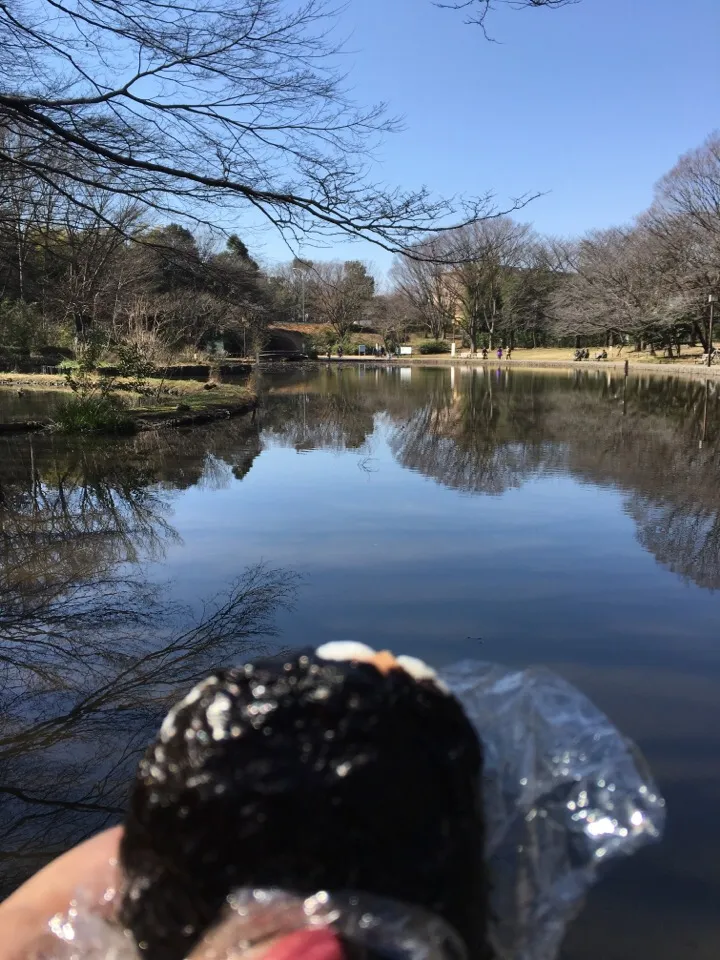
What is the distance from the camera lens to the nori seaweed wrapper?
57cm

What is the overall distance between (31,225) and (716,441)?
12.2 metres

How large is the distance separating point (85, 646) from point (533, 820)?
4.41 m

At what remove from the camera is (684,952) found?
7.96ft

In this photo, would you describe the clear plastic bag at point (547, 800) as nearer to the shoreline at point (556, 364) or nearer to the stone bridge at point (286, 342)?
the shoreline at point (556, 364)

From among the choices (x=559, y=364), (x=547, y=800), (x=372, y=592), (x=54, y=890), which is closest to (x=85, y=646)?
(x=372, y=592)

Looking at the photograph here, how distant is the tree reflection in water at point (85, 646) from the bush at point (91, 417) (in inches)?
219

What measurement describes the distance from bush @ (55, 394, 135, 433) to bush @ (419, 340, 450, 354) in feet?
168

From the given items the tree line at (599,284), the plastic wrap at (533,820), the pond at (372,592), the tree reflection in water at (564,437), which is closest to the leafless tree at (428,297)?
the tree line at (599,284)

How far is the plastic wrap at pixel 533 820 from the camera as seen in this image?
24.3 inches

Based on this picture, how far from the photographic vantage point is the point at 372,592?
572 centimetres

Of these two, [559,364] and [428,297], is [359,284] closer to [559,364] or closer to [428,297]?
[559,364]

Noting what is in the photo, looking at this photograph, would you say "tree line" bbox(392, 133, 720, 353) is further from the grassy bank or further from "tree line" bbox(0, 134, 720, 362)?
the grassy bank

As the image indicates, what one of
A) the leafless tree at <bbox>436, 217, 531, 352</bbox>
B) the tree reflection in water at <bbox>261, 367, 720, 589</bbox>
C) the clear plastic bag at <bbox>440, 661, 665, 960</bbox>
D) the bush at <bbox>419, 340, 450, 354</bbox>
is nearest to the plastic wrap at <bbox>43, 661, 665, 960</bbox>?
the clear plastic bag at <bbox>440, 661, 665, 960</bbox>

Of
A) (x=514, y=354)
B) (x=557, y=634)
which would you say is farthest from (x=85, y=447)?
(x=514, y=354)
